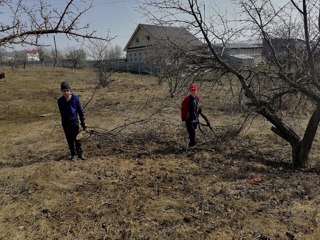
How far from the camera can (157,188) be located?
17.2 ft

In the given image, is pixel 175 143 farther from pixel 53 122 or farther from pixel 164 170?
pixel 53 122

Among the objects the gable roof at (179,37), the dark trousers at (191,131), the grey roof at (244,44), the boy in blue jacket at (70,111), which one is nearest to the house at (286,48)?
the grey roof at (244,44)

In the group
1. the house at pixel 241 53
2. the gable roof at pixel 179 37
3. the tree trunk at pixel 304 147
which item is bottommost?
the tree trunk at pixel 304 147

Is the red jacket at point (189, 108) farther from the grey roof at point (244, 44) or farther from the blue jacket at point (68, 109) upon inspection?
the blue jacket at point (68, 109)

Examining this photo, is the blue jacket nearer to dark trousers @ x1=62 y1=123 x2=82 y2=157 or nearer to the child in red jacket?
dark trousers @ x1=62 y1=123 x2=82 y2=157

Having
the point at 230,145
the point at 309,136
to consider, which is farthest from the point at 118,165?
the point at 309,136

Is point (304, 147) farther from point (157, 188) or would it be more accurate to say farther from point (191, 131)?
point (157, 188)

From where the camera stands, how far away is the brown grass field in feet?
13.5

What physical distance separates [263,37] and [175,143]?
2.81m

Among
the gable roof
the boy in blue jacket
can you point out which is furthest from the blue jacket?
the gable roof

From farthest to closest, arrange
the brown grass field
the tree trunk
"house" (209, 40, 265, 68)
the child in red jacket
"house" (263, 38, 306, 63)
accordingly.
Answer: "house" (209, 40, 265, 68)
the child in red jacket
"house" (263, 38, 306, 63)
the tree trunk
the brown grass field

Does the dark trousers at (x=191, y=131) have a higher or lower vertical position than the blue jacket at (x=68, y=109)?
lower

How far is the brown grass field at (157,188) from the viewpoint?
13.5 feet

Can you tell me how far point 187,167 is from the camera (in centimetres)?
616
